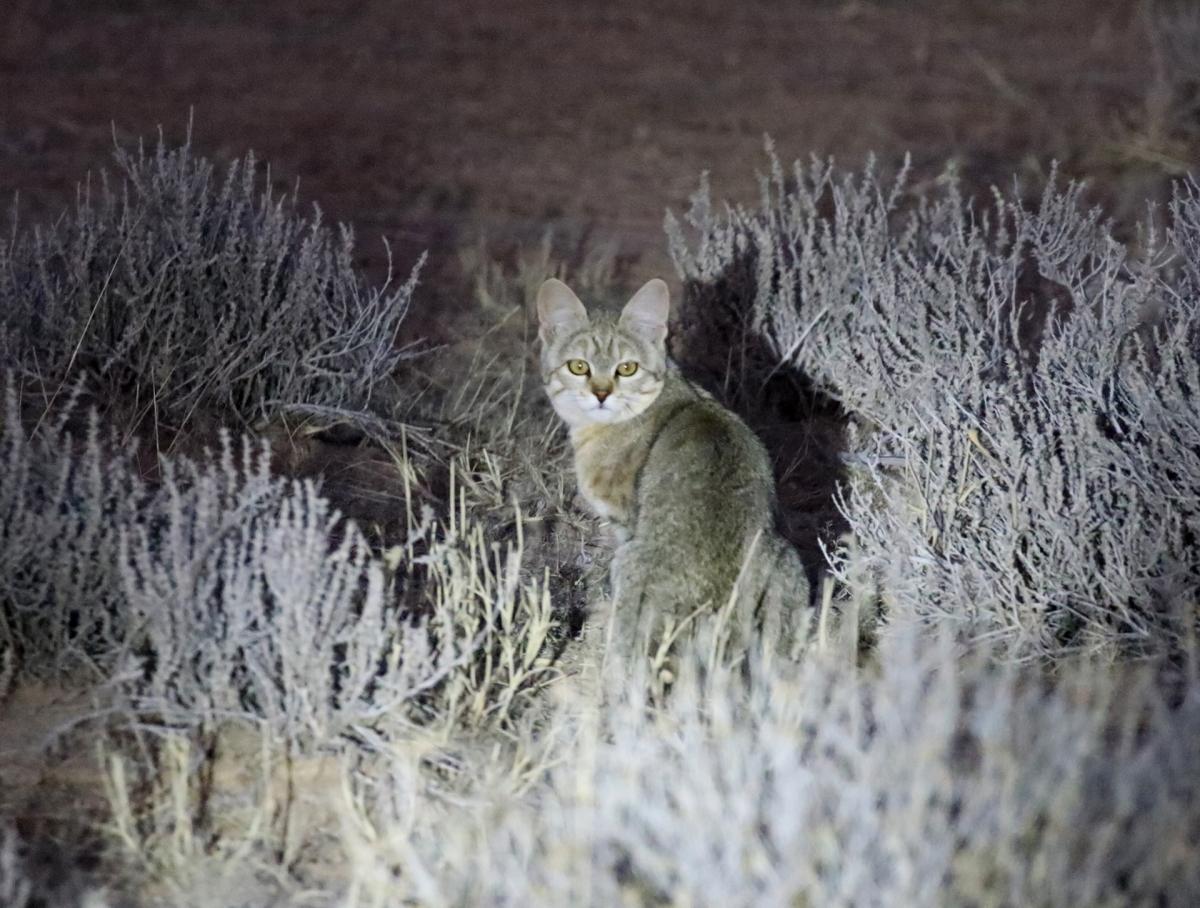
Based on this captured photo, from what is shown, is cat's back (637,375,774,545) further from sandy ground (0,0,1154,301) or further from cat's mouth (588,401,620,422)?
sandy ground (0,0,1154,301)

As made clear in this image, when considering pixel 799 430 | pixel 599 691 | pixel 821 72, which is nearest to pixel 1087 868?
pixel 599 691

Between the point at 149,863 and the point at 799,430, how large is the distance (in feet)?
11.1

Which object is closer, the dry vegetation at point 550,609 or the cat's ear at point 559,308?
the dry vegetation at point 550,609

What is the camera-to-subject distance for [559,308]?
534 cm

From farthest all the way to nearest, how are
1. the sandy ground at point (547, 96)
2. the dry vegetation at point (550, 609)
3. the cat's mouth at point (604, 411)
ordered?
the sandy ground at point (547, 96) → the cat's mouth at point (604, 411) → the dry vegetation at point (550, 609)

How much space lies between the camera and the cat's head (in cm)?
511

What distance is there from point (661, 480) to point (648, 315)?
81 centimetres

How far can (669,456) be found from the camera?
4754mm

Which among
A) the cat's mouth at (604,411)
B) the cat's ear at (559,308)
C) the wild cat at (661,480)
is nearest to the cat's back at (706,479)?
the wild cat at (661,480)

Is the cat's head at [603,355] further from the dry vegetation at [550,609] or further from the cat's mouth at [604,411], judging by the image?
the dry vegetation at [550,609]

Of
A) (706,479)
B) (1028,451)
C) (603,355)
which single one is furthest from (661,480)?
(1028,451)

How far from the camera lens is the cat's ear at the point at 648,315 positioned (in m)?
5.25

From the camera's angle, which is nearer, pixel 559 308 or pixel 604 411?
pixel 604 411

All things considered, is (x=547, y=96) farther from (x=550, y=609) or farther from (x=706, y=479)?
(x=550, y=609)
